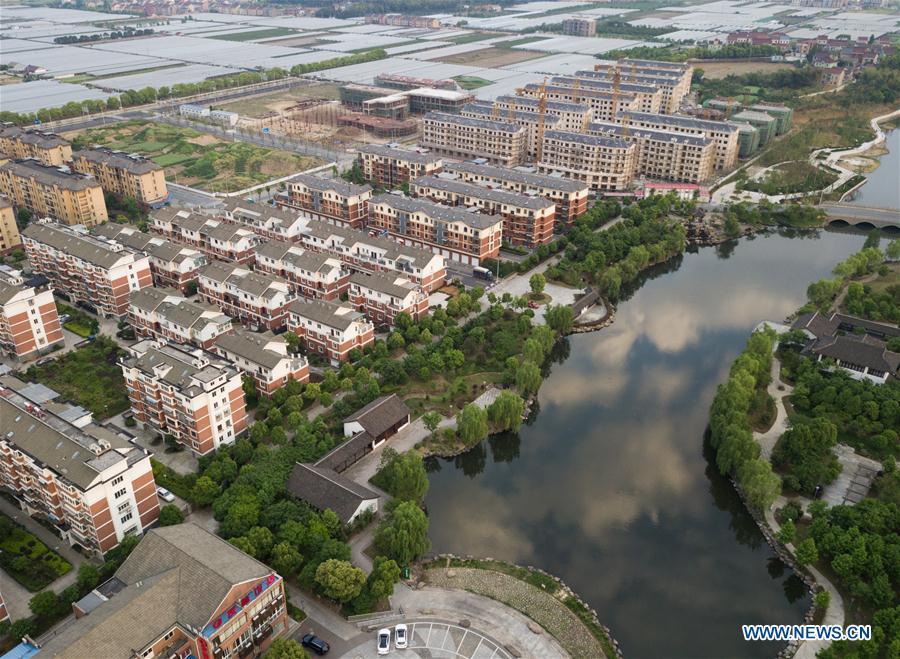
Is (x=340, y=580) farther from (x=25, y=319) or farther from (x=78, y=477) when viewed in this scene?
(x=25, y=319)

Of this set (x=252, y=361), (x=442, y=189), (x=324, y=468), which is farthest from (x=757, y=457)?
(x=442, y=189)

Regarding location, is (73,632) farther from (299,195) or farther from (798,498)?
(299,195)

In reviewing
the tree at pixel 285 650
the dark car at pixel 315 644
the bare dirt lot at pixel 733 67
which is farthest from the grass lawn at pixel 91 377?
the bare dirt lot at pixel 733 67

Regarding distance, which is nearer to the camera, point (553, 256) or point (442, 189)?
point (553, 256)

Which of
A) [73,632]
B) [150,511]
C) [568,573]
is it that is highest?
[73,632]

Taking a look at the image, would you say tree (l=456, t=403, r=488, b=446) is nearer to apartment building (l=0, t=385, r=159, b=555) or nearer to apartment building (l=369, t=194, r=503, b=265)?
apartment building (l=0, t=385, r=159, b=555)

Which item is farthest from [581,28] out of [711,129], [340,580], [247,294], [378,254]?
[340,580]

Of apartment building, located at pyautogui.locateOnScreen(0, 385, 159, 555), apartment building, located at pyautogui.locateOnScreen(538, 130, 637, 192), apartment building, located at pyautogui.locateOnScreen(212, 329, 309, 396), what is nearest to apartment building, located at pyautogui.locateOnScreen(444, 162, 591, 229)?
apartment building, located at pyautogui.locateOnScreen(538, 130, 637, 192)
